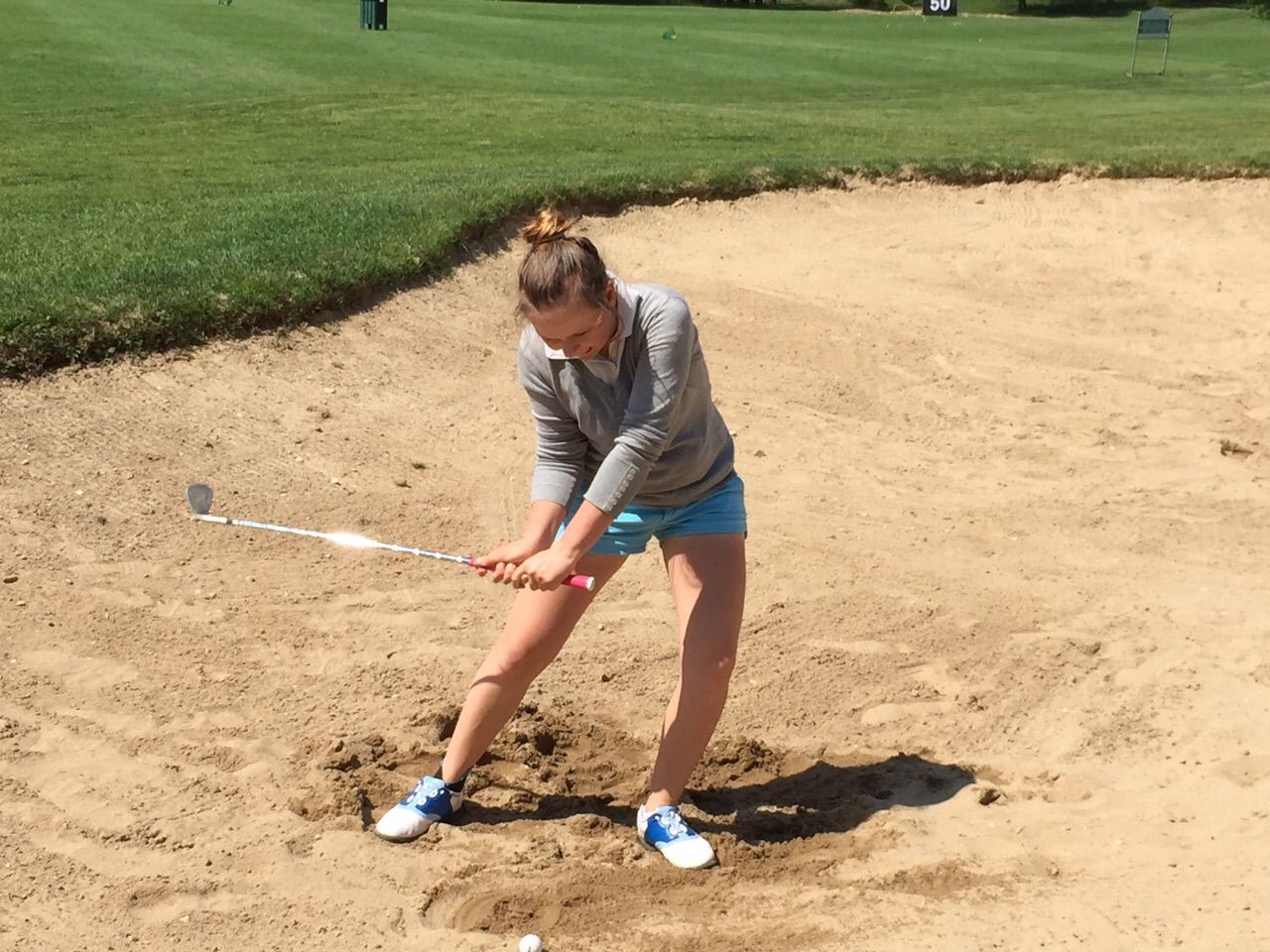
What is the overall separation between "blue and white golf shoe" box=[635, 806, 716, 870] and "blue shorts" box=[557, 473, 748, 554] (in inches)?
32.9

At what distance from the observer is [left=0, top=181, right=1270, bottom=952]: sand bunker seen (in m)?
4.51

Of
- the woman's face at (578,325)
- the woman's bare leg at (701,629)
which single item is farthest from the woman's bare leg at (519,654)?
the woman's face at (578,325)

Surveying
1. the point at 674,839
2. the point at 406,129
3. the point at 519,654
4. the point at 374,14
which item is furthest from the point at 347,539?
the point at 374,14

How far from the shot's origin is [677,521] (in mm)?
4664

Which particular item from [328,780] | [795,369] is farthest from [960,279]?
[328,780]

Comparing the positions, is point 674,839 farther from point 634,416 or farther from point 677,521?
point 634,416

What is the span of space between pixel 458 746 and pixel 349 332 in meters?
4.26

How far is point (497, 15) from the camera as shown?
36188 millimetres

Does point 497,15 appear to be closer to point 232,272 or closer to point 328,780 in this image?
point 232,272

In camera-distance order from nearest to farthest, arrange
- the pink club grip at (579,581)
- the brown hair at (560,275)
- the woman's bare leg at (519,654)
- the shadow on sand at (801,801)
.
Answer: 1. the brown hair at (560,275)
2. the pink club grip at (579,581)
3. the woman's bare leg at (519,654)
4. the shadow on sand at (801,801)

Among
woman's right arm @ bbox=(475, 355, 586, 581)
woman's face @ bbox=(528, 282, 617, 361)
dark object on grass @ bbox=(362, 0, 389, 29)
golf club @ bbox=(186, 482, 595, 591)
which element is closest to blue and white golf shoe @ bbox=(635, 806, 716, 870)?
golf club @ bbox=(186, 482, 595, 591)

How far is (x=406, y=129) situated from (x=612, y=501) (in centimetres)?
1217

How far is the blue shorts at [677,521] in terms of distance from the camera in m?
4.64

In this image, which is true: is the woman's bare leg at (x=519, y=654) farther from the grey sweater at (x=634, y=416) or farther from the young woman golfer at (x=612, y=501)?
the grey sweater at (x=634, y=416)
